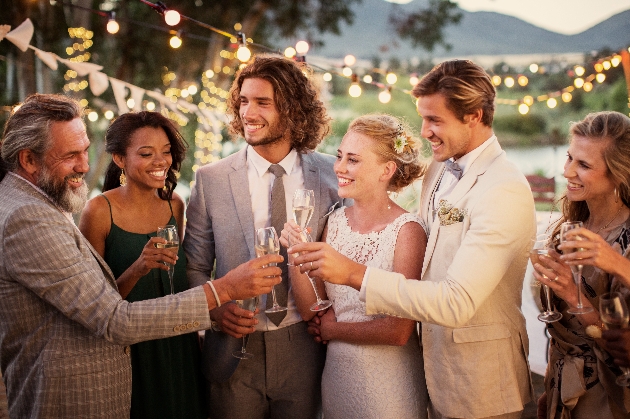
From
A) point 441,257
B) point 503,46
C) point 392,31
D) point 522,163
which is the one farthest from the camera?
point 392,31

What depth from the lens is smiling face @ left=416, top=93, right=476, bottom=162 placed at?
97.8 inches

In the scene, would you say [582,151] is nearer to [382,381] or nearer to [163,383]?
[382,381]

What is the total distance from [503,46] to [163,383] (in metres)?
8.59

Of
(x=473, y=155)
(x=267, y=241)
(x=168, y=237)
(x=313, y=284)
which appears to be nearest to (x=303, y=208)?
(x=267, y=241)

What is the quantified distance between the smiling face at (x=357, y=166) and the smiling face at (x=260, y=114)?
0.48 m

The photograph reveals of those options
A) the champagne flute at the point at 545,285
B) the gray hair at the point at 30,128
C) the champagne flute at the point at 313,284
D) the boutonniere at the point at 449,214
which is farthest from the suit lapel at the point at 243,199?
the champagne flute at the point at 545,285

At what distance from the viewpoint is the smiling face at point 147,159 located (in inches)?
121

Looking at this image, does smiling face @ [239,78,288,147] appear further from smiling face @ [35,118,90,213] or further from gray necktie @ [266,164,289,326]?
smiling face @ [35,118,90,213]

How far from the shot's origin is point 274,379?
2.90 m

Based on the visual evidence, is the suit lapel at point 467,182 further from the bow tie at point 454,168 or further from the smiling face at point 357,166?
the smiling face at point 357,166

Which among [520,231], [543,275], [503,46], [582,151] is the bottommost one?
[543,275]

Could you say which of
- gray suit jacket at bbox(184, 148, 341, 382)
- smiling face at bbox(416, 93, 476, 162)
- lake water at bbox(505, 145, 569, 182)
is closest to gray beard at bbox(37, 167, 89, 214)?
gray suit jacket at bbox(184, 148, 341, 382)

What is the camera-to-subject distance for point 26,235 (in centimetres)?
218

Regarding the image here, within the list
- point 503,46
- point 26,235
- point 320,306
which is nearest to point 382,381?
point 320,306
